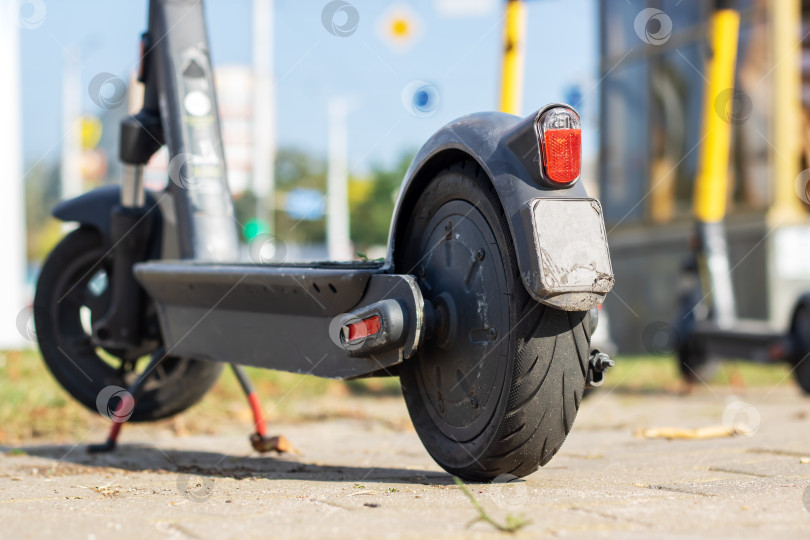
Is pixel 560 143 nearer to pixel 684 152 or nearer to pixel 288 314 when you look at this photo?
pixel 288 314

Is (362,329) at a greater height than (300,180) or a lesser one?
greater

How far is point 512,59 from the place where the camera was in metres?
4.81

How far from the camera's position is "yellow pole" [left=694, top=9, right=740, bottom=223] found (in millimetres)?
6531

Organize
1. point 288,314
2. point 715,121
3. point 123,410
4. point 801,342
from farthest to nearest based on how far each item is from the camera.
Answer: point 715,121 → point 801,342 → point 123,410 → point 288,314

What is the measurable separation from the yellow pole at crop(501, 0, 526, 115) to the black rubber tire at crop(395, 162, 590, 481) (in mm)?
2374

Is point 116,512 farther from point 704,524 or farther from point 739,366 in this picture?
point 739,366

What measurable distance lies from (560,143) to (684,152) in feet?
31.2

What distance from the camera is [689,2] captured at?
11.4 metres

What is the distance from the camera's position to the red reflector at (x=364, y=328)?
7.98 ft

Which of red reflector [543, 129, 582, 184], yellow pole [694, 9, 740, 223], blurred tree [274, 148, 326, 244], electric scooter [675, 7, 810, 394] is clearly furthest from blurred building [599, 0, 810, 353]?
blurred tree [274, 148, 326, 244]

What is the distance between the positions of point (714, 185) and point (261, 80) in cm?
1726

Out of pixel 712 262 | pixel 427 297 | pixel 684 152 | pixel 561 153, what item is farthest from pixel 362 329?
pixel 684 152

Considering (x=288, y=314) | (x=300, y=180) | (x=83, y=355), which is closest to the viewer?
(x=288, y=314)

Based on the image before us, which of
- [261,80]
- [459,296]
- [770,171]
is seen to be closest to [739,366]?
[770,171]
